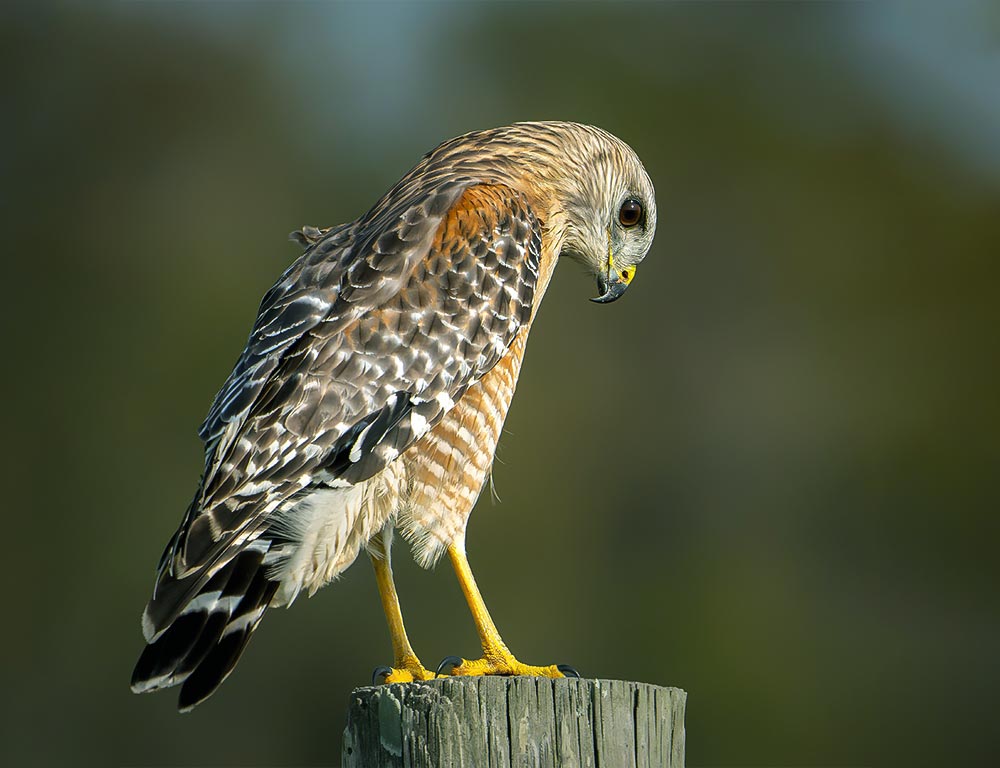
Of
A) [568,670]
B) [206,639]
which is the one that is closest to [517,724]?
[568,670]

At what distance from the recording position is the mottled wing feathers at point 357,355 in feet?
13.2

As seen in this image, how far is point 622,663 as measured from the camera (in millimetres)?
Answer: 15266

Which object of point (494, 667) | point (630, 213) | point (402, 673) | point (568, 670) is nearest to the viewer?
point (568, 670)

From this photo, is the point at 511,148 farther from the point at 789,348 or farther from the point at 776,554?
the point at 789,348

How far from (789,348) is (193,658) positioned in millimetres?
16550

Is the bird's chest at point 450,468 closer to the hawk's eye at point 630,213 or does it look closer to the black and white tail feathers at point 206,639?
the black and white tail feathers at point 206,639

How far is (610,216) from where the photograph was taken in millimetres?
5441

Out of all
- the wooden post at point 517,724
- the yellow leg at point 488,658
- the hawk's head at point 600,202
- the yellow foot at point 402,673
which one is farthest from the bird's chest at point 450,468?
the wooden post at point 517,724

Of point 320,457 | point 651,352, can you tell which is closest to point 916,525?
point 651,352

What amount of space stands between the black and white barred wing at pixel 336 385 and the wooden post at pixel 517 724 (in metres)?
0.82

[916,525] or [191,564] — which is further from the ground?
[916,525]

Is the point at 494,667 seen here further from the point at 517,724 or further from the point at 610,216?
the point at 610,216

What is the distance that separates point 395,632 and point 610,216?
6.08 feet

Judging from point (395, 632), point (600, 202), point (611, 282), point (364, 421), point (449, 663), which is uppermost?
point (600, 202)
